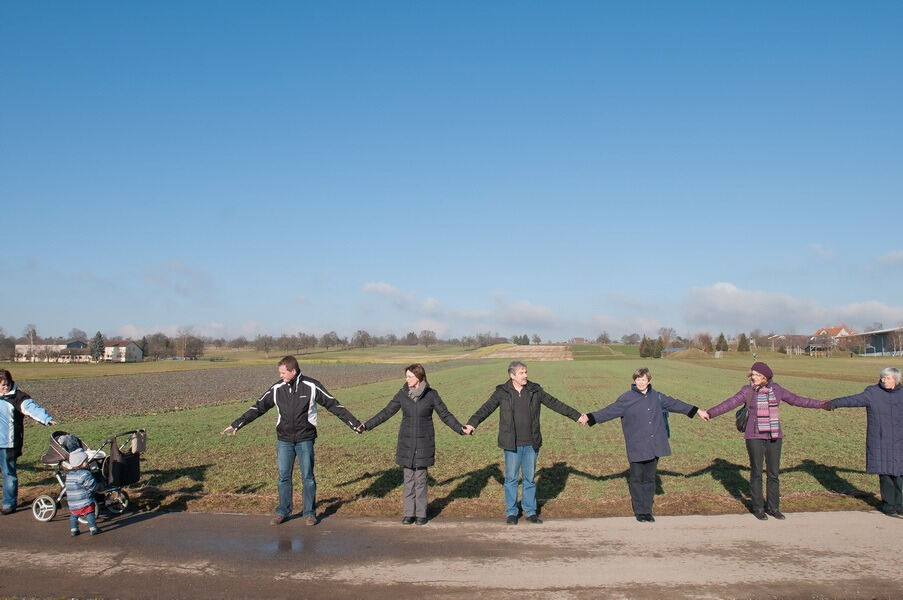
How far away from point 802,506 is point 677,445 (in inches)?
295

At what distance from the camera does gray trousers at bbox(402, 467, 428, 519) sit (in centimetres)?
898

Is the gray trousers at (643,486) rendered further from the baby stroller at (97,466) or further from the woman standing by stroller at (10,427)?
the woman standing by stroller at (10,427)

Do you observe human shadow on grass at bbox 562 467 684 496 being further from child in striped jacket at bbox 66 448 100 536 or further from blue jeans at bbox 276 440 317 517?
child in striped jacket at bbox 66 448 100 536

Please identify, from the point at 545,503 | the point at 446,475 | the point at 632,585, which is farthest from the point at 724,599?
the point at 446,475

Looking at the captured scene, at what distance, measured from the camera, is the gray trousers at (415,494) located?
898 centimetres

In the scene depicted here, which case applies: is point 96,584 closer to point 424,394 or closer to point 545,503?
point 424,394

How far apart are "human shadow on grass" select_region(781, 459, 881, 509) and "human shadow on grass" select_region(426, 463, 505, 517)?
586 cm

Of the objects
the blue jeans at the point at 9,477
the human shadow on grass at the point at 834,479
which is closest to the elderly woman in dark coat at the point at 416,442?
the blue jeans at the point at 9,477

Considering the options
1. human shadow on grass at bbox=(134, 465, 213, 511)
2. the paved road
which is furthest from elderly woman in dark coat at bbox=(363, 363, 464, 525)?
human shadow on grass at bbox=(134, 465, 213, 511)

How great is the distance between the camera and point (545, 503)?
33.0ft

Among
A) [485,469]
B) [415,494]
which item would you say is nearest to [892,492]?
[415,494]

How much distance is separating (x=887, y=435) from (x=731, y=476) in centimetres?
364

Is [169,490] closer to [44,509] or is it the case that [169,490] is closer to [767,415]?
[44,509]

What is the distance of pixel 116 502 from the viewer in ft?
31.0
